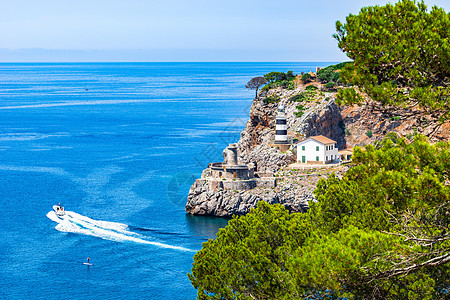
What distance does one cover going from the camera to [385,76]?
18719mm

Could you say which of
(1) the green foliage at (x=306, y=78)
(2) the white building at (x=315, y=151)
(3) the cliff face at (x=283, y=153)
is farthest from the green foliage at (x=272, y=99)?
(2) the white building at (x=315, y=151)

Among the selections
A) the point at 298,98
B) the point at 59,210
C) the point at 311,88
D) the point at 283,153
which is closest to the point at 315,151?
the point at 283,153

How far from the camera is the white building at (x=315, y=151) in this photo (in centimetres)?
6525

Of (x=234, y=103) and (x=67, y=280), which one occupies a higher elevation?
(x=234, y=103)

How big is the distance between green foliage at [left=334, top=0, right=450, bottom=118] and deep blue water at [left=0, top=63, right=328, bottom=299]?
2586cm

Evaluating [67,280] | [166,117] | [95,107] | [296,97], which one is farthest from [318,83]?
[95,107]

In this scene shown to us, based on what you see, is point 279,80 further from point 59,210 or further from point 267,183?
point 59,210

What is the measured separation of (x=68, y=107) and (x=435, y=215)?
163035mm

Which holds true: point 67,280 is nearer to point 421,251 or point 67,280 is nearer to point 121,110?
point 421,251

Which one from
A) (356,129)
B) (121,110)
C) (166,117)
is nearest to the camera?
(356,129)

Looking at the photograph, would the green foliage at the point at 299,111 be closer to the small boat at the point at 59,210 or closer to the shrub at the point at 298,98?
the shrub at the point at 298,98

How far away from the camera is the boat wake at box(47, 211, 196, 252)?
5189 centimetres

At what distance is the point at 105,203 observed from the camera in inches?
2484

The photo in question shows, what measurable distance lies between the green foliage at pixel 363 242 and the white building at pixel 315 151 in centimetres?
4253
